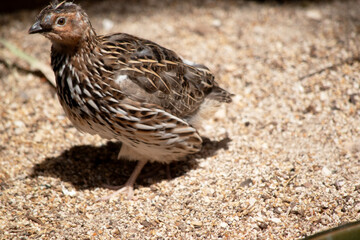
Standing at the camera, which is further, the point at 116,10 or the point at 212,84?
the point at 116,10

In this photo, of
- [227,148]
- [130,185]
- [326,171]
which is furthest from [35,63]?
[326,171]

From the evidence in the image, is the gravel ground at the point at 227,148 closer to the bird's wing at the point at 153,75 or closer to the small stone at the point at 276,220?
the small stone at the point at 276,220

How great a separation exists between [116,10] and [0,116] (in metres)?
3.29

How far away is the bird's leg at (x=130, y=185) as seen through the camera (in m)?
4.85

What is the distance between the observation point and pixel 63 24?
403 centimetres

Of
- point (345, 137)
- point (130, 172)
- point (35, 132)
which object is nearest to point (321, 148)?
point (345, 137)

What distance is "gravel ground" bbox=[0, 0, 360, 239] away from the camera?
436 cm

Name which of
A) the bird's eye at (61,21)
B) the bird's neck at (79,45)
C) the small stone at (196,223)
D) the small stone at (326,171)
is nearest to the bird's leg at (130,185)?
the small stone at (196,223)

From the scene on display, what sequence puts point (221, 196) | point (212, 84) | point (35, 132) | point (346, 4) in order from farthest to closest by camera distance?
point (346, 4) < point (35, 132) < point (212, 84) < point (221, 196)

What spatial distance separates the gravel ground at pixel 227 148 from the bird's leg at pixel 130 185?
84 millimetres

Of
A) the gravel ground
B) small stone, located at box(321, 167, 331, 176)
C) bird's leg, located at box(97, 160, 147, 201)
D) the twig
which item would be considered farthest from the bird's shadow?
the twig

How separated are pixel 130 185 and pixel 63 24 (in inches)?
79.7

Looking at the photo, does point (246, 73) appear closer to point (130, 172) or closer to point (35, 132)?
point (130, 172)

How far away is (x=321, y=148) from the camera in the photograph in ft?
17.0
